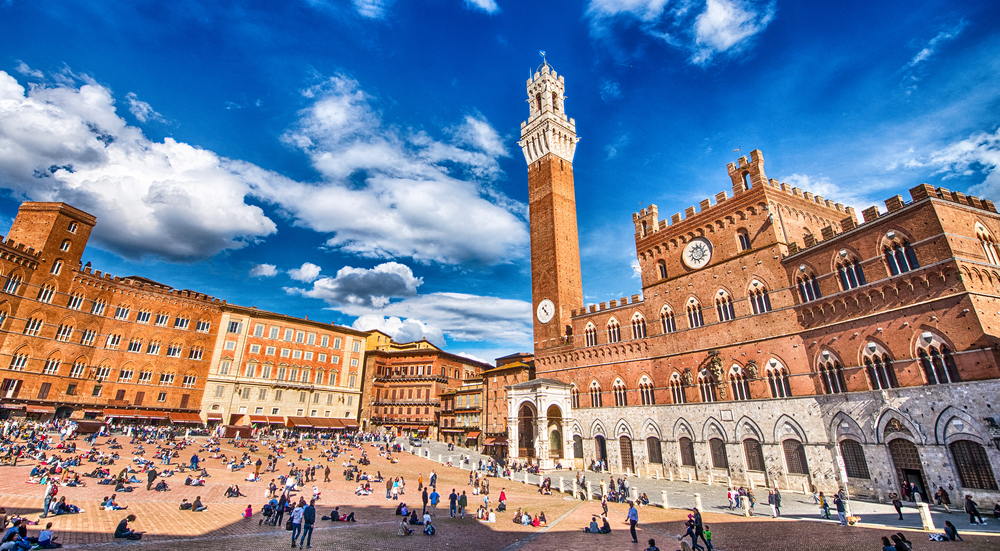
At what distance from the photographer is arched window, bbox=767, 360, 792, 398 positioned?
28.9 m

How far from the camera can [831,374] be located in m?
26.6

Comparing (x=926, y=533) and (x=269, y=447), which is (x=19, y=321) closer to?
(x=269, y=447)

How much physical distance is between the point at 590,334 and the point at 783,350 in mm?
17044

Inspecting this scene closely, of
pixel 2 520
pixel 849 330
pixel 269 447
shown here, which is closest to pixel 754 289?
pixel 849 330

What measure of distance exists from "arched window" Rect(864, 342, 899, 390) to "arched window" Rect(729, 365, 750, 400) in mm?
7448

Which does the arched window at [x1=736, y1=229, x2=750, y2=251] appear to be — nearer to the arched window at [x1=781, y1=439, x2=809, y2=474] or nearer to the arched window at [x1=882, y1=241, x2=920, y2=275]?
the arched window at [x1=882, y1=241, x2=920, y2=275]

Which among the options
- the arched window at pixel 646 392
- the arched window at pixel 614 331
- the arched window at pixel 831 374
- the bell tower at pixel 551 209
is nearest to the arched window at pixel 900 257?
the arched window at pixel 831 374

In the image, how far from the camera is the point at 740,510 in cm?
2291

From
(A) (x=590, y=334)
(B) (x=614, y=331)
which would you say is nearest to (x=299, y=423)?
(A) (x=590, y=334)

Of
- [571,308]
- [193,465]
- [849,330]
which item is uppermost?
[571,308]

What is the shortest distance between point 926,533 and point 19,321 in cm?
6177

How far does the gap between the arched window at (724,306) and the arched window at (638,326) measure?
22.4 ft

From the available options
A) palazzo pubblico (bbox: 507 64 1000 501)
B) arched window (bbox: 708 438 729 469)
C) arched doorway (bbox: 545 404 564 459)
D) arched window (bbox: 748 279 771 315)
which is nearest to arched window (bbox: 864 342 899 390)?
palazzo pubblico (bbox: 507 64 1000 501)

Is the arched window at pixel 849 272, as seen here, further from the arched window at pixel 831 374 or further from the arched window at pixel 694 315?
the arched window at pixel 694 315
